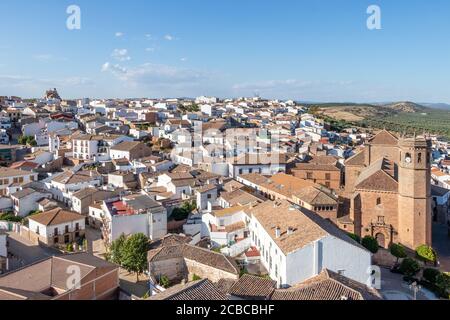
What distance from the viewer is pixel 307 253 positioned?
59.4 feet

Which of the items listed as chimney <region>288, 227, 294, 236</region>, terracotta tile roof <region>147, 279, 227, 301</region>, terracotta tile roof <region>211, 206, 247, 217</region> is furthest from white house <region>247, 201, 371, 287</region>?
terracotta tile roof <region>211, 206, 247, 217</region>

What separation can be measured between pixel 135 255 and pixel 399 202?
17191mm

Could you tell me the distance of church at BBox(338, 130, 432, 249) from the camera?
26734mm

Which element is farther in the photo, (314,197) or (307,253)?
(314,197)

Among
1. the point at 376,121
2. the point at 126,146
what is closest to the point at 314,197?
the point at 126,146

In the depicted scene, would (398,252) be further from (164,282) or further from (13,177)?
(13,177)
